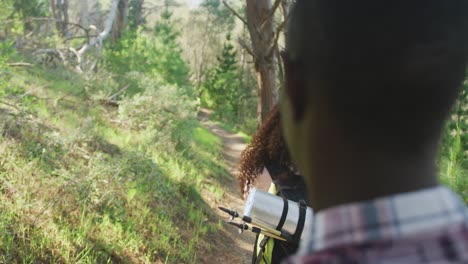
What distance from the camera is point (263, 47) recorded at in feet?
19.0

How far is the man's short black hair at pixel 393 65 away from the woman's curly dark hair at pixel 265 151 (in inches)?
80.6

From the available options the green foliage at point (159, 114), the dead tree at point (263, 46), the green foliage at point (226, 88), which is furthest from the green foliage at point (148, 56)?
the dead tree at point (263, 46)

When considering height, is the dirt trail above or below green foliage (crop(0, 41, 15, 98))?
below

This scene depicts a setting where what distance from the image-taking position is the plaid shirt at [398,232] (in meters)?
0.66

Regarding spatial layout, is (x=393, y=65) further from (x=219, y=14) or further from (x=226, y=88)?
(x=219, y=14)

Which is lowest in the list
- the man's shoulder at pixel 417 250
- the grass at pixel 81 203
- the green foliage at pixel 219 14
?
the green foliage at pixel 219 14

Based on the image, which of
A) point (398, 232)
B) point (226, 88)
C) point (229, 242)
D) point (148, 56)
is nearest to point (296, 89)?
point (398, 232)

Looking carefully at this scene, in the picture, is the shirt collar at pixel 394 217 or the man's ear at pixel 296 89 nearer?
the shirt collar at pixel 394 217

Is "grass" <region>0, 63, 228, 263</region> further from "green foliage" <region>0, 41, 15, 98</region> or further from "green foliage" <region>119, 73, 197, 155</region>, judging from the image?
"green foliage" <region>119, 73, 197, 155</region>

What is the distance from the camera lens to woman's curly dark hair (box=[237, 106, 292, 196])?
285cm

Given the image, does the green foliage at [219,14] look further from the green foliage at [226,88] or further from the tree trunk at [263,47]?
the tree trunk at [263,47]

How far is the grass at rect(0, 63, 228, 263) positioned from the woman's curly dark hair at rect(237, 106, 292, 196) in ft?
5.54

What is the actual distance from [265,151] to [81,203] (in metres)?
2.42

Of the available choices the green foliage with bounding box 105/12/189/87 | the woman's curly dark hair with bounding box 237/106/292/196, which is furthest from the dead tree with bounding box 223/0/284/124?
the green foliage with bounding box 105/12/189/87
